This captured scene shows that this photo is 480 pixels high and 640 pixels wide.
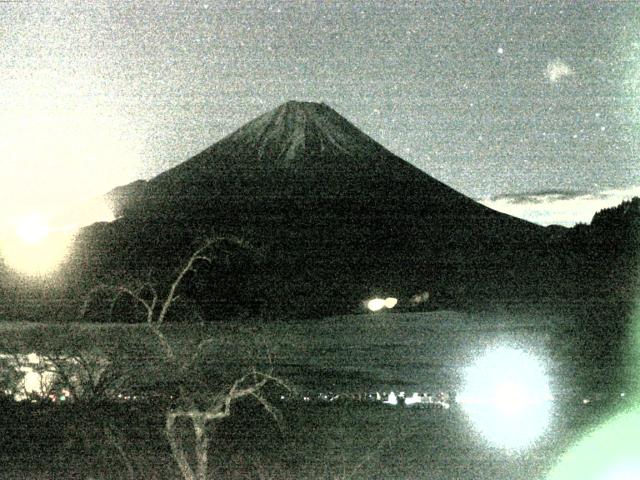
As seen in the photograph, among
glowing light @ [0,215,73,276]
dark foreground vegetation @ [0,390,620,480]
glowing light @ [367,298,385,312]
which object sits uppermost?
glowing light @ [0,215,73,276]

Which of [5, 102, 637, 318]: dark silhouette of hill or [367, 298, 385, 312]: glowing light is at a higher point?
[5, 102, 637, 318]: dark silhouette of hill

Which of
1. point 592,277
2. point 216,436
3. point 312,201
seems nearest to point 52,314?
point 592,277

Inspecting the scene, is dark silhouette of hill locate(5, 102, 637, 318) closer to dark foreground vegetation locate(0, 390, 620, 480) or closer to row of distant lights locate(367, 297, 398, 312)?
row of distant lights locate(367, 297, 398, 312)

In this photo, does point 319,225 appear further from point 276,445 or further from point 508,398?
point 276,445

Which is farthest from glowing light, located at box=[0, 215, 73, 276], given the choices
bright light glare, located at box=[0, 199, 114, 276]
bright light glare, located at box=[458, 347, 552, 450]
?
bright light glare, located at box=[458, 347, 552, 450]

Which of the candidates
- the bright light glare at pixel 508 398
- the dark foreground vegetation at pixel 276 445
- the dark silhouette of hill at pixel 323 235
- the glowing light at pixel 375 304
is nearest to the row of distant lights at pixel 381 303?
the glowing light at pixel 375 304

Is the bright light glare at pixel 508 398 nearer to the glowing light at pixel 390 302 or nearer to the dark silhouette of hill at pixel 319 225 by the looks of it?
the dark silhouette of hill at pixel 319 225

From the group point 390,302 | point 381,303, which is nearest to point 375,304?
point 381,303
